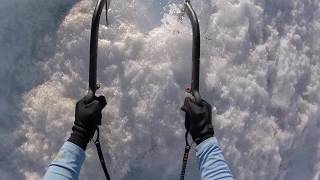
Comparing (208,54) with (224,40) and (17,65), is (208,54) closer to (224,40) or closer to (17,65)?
(224,40)

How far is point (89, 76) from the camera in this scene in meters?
2.63

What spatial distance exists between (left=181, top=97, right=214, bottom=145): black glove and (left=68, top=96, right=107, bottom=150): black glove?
1.72 feet

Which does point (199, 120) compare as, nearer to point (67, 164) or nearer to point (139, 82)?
point (139, 82)

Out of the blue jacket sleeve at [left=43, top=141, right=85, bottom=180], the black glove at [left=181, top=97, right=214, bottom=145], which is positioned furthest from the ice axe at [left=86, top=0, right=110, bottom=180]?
the black glove at [left=181, top=97, right=214, bottom=145]

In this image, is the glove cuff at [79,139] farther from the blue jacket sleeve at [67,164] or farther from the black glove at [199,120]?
the black glove at [199,120]

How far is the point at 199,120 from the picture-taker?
260 cm

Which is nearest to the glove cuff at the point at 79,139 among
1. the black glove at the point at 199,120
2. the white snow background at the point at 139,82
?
the white snow background at the point at 139,82

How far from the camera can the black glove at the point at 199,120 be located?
259 cm

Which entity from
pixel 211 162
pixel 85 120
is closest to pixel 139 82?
pixel 85 120

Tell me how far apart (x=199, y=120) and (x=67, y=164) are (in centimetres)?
81

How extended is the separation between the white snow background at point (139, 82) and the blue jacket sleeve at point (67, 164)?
33cm

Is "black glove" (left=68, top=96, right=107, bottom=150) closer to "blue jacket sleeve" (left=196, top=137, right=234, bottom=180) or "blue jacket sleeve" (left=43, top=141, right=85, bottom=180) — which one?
"blue jacket sleeve" (left=43, top=141, right=85, bottom=180)

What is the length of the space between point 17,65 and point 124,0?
828mm

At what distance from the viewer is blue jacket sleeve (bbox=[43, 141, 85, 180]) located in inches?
92.3
